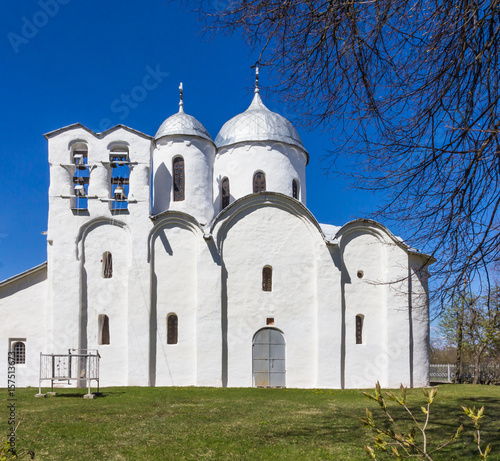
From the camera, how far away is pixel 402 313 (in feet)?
65.1

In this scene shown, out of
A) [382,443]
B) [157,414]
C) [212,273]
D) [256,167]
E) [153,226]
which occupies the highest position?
[256,167]

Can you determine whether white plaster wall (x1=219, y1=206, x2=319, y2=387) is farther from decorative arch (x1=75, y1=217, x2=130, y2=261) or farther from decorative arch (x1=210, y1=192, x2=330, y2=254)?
decorative arch (x1=75, y1=217, x2=130, y2=261)

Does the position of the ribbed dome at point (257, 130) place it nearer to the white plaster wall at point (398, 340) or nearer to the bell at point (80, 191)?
the bell at point (80, 191)

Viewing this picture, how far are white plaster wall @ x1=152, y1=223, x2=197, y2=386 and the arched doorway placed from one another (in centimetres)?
213

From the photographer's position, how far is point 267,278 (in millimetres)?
19906

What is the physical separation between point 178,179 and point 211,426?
12895mm

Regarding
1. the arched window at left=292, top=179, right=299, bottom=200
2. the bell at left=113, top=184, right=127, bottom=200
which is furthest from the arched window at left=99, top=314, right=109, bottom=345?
the arched window at left=292, top=179, right=299, bottom=200

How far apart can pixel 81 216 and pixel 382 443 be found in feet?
57.6

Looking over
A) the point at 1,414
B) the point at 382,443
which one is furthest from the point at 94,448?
the point at 382,443

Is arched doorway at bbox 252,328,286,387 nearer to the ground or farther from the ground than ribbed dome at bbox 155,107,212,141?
nearer to the ground

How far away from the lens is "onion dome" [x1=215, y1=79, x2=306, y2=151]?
22.8 m

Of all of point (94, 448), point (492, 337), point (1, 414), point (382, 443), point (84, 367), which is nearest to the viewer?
point (382, 443)

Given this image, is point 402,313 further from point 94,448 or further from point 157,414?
point 94,448

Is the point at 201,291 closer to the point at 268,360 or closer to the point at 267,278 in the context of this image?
the point at 267,278
